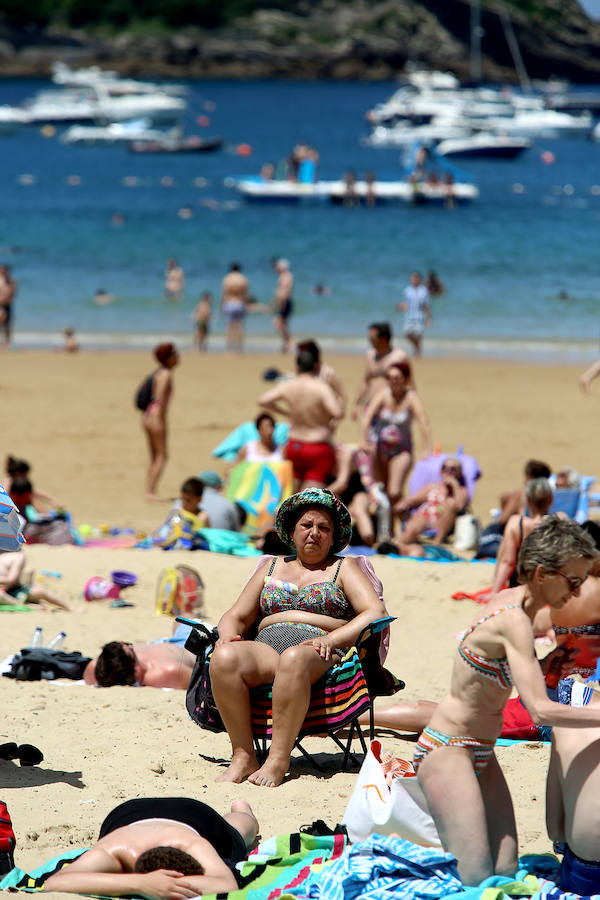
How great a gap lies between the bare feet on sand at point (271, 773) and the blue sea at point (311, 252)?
14.8m

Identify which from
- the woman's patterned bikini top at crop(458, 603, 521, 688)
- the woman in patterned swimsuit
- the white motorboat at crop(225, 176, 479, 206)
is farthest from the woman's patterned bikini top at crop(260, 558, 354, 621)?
the white motorboat at crop(225, 176, 479, 206)

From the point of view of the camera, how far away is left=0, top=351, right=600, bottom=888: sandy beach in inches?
176

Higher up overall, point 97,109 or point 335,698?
point 97,109

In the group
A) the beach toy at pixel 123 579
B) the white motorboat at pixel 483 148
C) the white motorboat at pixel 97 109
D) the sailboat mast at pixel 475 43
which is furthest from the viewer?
the sailboat mast at pixel 475 43

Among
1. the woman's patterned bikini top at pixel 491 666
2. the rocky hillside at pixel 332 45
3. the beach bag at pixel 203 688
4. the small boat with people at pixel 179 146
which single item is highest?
the rocky hillside at pixel 332 45

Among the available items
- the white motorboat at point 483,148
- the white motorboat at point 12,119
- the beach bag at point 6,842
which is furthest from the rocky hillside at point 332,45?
the beach bag at point 6,842

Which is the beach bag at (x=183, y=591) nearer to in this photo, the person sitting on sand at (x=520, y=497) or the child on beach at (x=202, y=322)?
the person sitting on sand at (x=520, y=497)

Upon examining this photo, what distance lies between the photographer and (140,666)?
227 inches

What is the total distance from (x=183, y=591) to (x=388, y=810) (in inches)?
137

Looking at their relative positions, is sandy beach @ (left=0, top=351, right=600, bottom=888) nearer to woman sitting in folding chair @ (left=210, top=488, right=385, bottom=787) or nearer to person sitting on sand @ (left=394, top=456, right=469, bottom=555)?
woman sitting in folding chair @ (left=210, top=488, right=385, bottom=787)

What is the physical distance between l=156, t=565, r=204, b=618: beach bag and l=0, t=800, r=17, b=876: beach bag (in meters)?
3.05

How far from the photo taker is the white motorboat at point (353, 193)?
120 ft

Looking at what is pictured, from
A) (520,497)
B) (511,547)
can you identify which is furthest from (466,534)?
(511,547)

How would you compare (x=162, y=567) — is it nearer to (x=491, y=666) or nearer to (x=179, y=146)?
(x=491, y=666)
